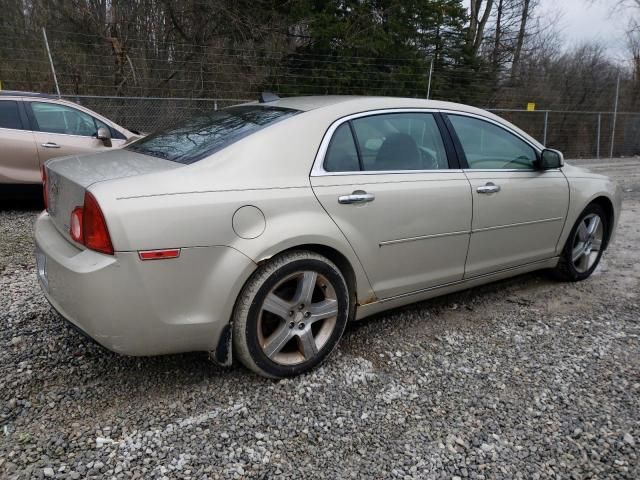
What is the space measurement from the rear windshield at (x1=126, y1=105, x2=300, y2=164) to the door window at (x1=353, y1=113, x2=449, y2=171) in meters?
0.47

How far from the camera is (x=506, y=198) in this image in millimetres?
3662

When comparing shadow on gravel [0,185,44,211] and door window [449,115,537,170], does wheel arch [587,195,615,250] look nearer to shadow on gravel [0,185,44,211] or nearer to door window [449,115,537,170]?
door window [449,115,537,170]

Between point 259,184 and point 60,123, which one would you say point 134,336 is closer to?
point 259,184

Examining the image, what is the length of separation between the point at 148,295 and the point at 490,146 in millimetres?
2674

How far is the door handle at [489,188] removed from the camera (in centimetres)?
351

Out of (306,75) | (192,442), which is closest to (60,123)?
(192,442)

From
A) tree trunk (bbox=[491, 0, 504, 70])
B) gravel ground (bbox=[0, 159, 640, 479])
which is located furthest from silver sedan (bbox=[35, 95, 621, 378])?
tree trunk (bbox=[491, 0, 504, 70])

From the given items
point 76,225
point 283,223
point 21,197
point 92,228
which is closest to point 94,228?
point 92,228

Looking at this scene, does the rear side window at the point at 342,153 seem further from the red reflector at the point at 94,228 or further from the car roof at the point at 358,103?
the red reflector at the point at 94,228

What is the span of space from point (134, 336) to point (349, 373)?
1193 millimetres

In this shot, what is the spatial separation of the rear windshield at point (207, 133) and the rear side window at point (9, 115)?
392 centimetres

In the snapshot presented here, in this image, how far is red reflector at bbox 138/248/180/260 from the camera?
2.28 m

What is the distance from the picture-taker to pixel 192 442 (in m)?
2.33

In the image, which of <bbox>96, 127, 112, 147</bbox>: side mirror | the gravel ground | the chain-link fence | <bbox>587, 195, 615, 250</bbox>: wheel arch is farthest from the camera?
the chain-link fence
